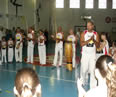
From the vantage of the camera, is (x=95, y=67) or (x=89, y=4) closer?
(x=95, y=67)

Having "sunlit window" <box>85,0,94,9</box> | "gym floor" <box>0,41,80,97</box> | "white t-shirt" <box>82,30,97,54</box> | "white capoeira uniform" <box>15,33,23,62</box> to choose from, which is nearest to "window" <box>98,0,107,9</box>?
"sunlit window" <box>85,0,94,9</box>

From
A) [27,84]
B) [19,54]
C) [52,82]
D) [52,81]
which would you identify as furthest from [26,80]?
[19,54]

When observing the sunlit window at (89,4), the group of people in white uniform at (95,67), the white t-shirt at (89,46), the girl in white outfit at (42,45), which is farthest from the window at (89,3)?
the white t-shirt at (89,46)

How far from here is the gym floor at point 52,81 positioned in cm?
653

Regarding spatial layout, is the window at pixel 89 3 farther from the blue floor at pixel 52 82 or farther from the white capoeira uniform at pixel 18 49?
the blue floor at pixel 52 82

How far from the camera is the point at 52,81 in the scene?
7.94m

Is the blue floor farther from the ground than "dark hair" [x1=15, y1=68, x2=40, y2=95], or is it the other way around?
"dark hair" [x1=15, y1=68, x2=40, y2=95]

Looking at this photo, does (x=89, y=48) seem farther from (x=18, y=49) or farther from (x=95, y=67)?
(x=18, y=49)

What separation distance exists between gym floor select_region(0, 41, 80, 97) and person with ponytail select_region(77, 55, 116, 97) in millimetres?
4060

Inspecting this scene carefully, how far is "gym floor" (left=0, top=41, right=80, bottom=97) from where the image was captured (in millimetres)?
6527

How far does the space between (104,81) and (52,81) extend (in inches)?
225

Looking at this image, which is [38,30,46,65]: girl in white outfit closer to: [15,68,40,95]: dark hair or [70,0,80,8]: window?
[15,68,40,95]: dark hair

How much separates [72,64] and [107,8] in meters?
17.2

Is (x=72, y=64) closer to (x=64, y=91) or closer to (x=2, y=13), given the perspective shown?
(x=64, y=91)
